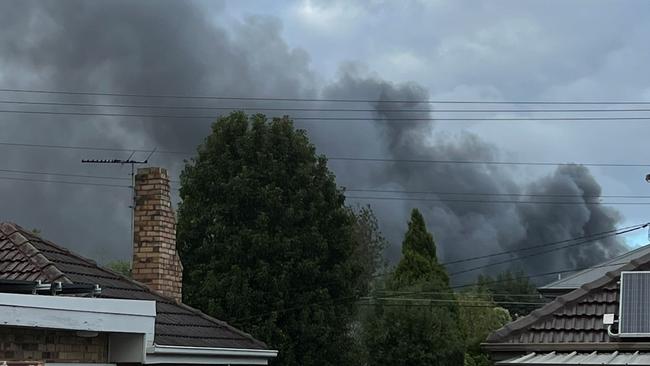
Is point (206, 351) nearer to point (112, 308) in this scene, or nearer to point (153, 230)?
point (112, 308)

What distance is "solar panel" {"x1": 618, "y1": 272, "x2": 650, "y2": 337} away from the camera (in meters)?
13.5

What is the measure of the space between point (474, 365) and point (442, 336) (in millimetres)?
7358

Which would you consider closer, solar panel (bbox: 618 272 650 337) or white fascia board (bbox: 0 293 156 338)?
white fascia board (bbox: 0 293 156 338)

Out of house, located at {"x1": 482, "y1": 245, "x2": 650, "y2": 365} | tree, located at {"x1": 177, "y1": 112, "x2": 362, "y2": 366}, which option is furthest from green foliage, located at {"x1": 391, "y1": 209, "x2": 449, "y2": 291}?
house, located at {"x1": 482, "y1": 245, "x2": 650, "y2": 365}

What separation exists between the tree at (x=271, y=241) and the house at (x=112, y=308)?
12.0 metres

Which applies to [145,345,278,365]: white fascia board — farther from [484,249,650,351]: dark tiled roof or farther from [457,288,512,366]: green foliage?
[457,288,512,366]: green foliage

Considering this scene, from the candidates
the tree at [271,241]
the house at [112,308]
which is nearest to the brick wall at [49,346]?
the house at [112,308]

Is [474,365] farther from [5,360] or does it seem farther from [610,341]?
[5,360]

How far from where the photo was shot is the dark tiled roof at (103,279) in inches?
481

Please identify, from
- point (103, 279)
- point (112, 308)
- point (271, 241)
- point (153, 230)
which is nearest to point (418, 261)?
point (271, 241)

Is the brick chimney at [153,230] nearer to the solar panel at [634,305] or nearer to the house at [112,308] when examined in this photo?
the house at [112,308]

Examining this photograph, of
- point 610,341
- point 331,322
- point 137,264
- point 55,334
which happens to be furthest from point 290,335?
point 55,334

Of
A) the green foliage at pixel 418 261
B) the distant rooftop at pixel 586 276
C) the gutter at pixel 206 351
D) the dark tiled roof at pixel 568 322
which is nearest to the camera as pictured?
the gutter at pixel 206 351

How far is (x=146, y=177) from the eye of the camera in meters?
15.8
